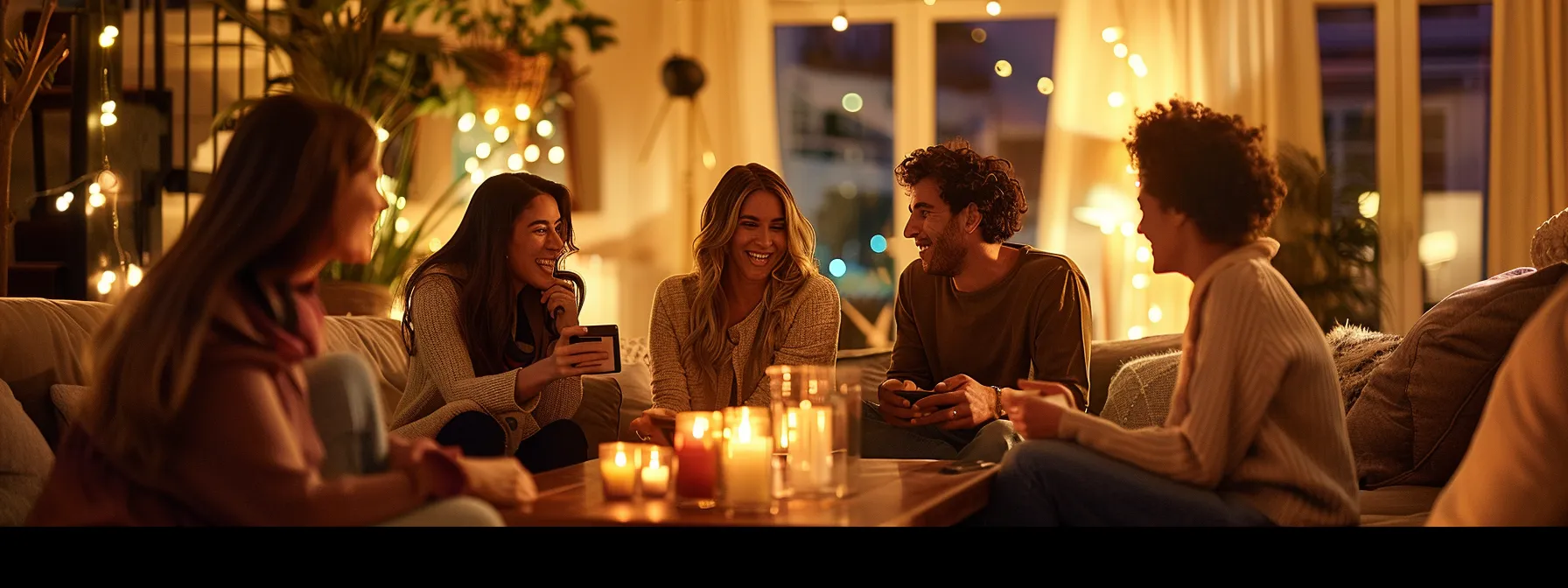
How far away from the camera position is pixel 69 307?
2.64 meters

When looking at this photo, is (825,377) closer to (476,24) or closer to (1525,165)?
(476,24)

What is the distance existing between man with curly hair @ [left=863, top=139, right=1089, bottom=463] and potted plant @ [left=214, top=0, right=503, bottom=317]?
1.69 meters

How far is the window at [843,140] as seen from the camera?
5.92 m

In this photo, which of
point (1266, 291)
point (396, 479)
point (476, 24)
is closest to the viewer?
point (396, 479)

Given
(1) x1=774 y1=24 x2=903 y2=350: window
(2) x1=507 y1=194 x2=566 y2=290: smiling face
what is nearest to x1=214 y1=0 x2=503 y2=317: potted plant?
(2) x1=507 y1=194 x2=566 y2=290: smiling face

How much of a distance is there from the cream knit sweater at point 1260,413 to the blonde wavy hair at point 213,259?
1084 mm

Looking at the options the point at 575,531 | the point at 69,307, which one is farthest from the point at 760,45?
the point at 575,531

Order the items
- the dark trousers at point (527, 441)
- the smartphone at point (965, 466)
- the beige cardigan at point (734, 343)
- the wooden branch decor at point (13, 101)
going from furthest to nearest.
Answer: the wooden branch decor at point (13, 101) < the beige cardigan at point (734, 343) < the dark trousers at point (527, 441) < the smartphone at point (965, 466)

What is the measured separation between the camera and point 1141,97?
18.0 feet

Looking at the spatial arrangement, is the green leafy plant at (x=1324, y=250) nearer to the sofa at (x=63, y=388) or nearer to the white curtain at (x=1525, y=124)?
the white curtain at (x=1525, y=124)

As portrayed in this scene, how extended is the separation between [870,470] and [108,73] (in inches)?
102

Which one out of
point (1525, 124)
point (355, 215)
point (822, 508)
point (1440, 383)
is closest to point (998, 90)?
point (1525, 124)

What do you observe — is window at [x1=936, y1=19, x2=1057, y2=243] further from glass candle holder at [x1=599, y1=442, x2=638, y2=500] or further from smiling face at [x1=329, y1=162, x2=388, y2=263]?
smiling face at [x1=329, y1=162, x2=388, y2=263]

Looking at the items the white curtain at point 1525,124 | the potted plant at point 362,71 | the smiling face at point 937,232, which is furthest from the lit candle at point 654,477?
the white curtain at point 1525,124
